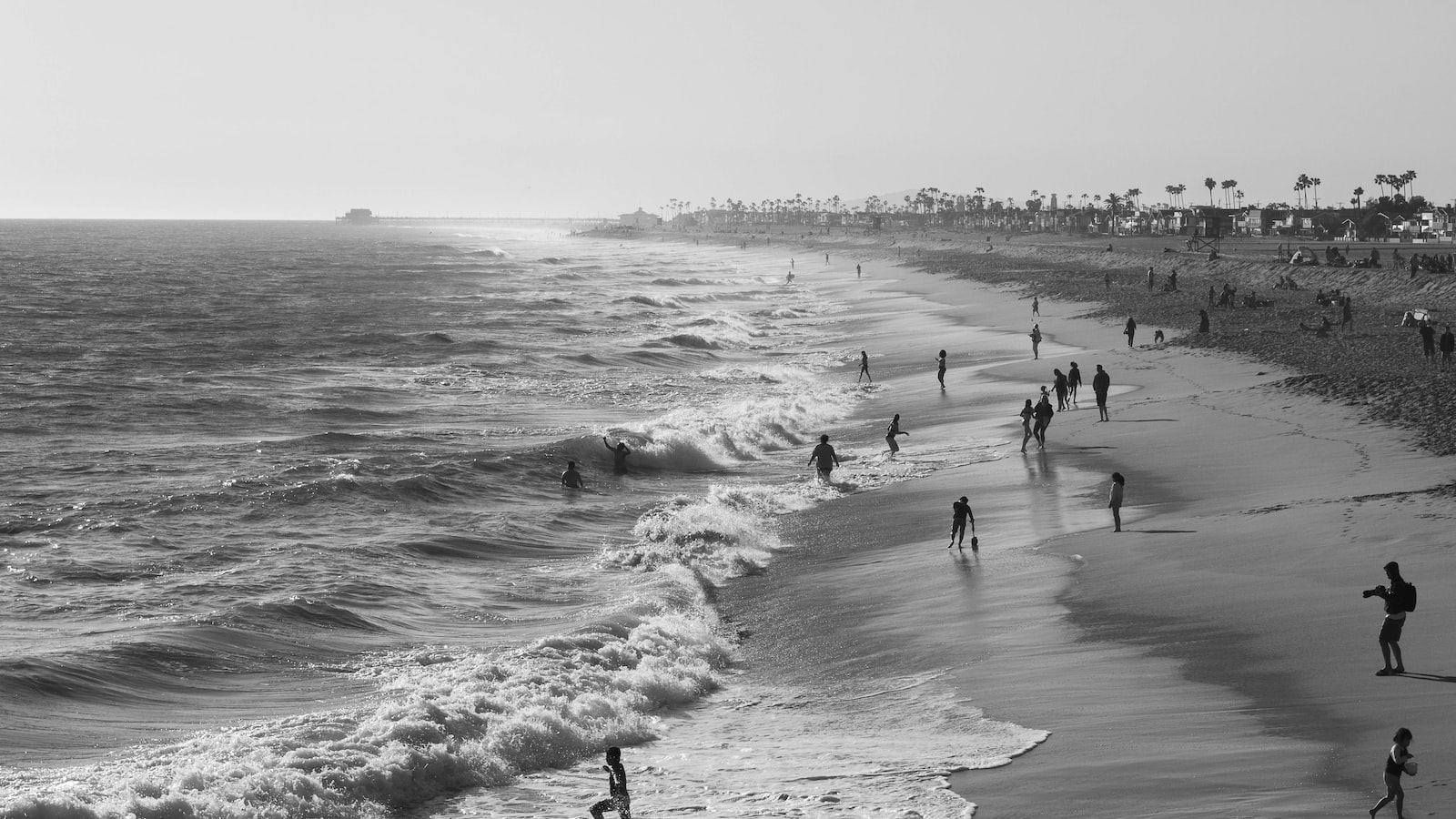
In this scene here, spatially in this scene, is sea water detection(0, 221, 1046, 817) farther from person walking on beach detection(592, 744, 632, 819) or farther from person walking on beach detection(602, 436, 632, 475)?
person walking on beach detection(592, 744, 632, 819)

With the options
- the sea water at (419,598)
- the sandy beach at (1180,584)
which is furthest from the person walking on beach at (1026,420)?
the sea water at (419,598)

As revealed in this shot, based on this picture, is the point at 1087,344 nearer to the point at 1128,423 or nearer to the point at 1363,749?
the point at 1128,423

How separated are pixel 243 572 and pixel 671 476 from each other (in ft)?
35.1

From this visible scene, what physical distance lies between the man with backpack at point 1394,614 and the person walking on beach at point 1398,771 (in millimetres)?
2885

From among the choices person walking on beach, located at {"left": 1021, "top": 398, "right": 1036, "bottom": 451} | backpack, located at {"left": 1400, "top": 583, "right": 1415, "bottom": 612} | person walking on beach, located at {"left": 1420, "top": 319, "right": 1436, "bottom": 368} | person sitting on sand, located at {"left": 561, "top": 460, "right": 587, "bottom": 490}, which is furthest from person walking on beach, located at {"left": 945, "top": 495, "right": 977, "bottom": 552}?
person walking on beach, located at {"left": 1420, "top": 319, "right": 1436, "bottom": 368}

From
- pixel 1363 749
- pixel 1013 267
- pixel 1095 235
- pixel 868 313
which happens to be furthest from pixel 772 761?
pixel 1095 235

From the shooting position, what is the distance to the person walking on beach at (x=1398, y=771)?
8.62 metres

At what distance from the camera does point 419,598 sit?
18.1m

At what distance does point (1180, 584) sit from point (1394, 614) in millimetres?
4084

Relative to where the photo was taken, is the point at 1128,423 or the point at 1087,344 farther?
the point at 1087,344

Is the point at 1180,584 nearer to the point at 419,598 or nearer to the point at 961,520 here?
the point at 961,520

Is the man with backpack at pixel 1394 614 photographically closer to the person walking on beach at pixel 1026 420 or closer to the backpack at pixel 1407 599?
the backpack at pixel 1407 599

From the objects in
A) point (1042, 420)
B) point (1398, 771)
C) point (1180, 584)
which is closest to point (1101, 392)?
point (1042, 420)

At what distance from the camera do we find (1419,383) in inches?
992
